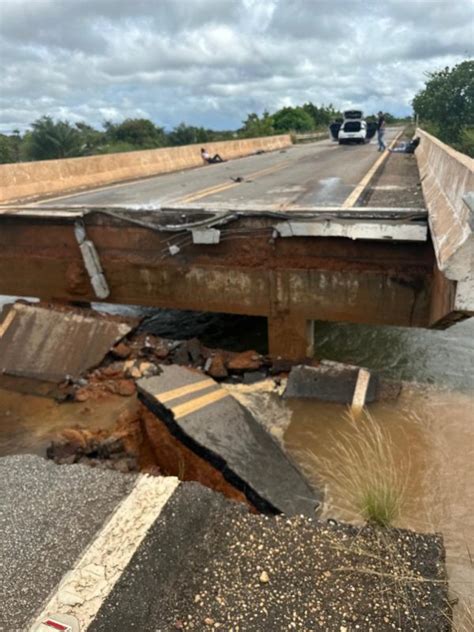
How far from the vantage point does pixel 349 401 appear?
7180 mm

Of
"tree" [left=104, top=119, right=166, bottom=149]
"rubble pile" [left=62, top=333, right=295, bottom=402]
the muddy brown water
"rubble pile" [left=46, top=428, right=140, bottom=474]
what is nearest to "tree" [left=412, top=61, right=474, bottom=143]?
"tree" [left=104, top=119, right=166, bottom=149]

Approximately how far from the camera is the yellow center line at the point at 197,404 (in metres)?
5.28

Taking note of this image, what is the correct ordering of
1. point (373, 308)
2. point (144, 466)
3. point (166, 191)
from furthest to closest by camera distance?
point (166, 191) → point (373, 308) → point (144, 466)

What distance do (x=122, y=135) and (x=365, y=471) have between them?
43.9 metres

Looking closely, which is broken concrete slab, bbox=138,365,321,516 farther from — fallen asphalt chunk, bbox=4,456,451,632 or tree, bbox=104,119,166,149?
tree, bbox=104,119,166,149

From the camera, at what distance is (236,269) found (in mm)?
7801

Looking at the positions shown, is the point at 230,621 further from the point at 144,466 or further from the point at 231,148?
the point at 231,148

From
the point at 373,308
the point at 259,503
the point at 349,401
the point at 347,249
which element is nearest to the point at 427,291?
the point at 373,308

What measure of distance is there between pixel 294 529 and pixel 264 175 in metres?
13.1

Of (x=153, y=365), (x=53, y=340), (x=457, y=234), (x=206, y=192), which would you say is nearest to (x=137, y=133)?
(x=206, y=192)

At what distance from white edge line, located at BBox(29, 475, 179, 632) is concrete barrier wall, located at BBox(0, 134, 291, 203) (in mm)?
10121

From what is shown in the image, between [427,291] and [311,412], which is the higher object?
[427,291]

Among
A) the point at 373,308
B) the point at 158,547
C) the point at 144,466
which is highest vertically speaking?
the point at 158,547

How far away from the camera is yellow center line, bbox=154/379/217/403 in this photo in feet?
18.2
